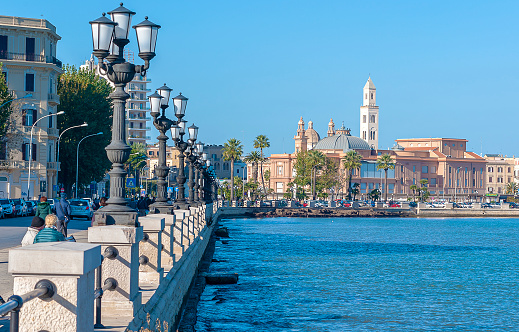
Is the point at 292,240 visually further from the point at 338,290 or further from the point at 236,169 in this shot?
the point at 236,169

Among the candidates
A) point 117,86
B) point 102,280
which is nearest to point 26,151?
point 117,86

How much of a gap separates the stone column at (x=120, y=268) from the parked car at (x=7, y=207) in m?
36.2

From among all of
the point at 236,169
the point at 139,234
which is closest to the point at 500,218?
the point at 236,169

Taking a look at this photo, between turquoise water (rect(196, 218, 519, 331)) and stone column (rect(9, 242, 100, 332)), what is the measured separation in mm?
13827

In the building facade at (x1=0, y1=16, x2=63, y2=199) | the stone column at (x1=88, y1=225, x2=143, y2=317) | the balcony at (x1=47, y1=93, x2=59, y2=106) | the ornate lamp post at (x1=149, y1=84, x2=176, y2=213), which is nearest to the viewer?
the stone column at (x1=88, y1=225, x2=143, y2=317)

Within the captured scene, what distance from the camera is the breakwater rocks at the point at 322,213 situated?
388 feet

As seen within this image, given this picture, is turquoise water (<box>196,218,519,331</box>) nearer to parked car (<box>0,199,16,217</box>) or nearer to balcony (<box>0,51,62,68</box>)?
parked car (<box>0,199,16,217</box>)

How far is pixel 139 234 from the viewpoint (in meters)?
9.34

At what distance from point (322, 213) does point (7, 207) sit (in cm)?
Result: 8664

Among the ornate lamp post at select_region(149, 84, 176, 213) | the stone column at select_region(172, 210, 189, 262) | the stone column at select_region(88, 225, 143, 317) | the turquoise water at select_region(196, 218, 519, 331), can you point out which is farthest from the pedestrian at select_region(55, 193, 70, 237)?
the stone column at select_region(88, 225, 143, 317)

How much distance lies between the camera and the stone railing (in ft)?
18.4

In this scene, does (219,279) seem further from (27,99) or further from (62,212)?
(27,99)

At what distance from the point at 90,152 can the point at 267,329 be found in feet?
160

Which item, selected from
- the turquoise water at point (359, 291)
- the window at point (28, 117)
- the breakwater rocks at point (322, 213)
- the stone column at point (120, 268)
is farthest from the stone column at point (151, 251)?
the breakwater rocks at point (322, 213)
